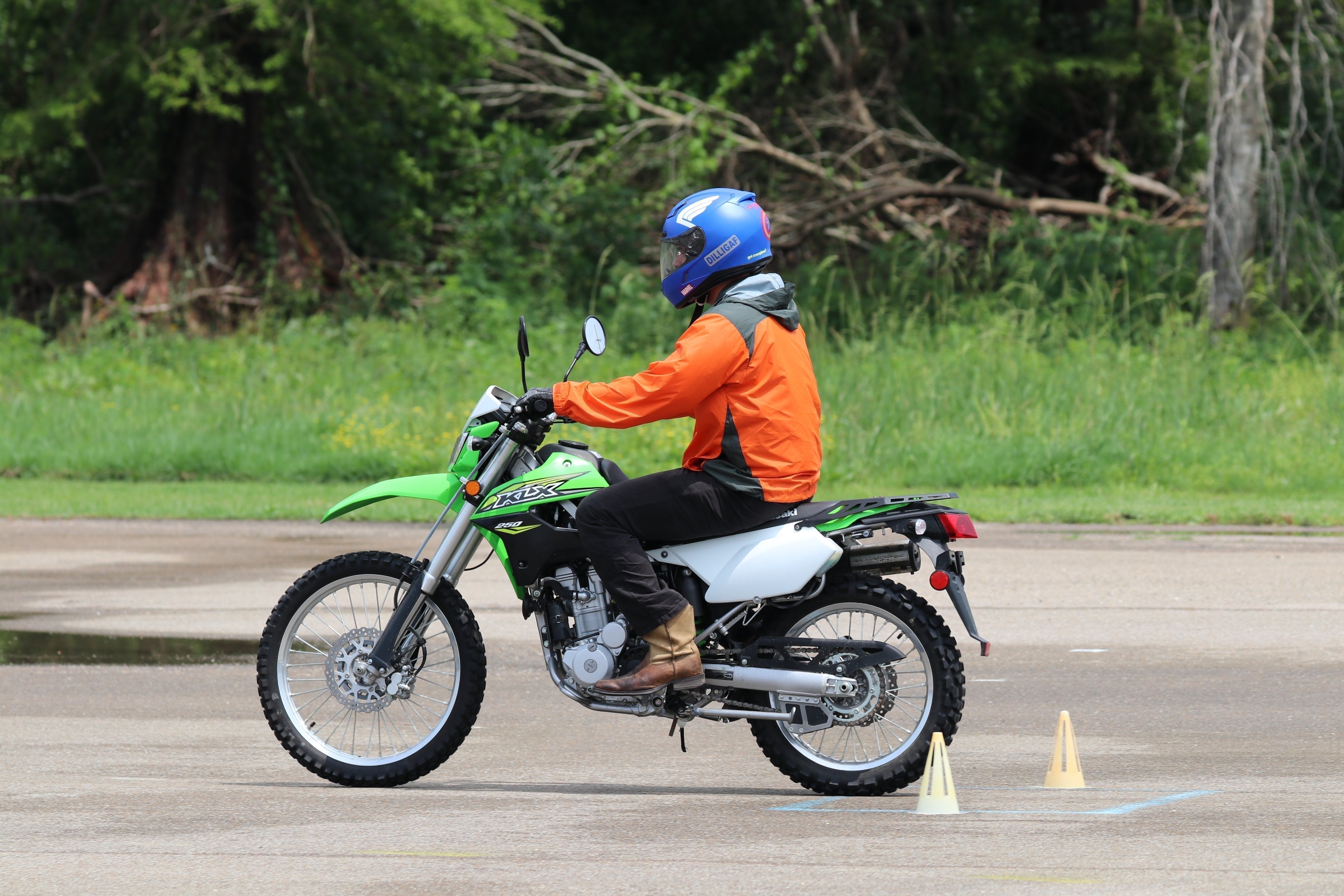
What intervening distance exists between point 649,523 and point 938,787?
1311mm

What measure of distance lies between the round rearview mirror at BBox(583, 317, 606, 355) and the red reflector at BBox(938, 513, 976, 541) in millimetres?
1290

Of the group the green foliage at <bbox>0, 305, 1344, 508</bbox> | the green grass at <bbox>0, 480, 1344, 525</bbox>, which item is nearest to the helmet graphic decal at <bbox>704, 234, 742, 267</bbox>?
the green grass at <bbox>0, 480, 1344, 525</bbox>

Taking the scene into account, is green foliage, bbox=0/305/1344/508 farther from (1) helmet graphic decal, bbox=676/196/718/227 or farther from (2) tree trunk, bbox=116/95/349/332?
(1) helmet graphic decal, bbox=676/196/718/227

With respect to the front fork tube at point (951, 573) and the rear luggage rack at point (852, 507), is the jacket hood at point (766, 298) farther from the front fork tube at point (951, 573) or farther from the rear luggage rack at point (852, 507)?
the front fork tube at point (951, 573)

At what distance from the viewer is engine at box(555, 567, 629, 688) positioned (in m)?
6.37

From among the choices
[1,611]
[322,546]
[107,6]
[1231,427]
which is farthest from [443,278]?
[1,611]

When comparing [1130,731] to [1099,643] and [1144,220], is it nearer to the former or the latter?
[1099,643]

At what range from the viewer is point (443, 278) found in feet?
106

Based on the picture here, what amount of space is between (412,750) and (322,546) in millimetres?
7526

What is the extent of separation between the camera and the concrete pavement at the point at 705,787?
5.21 metres

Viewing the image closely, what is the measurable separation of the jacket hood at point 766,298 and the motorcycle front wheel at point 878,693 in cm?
94

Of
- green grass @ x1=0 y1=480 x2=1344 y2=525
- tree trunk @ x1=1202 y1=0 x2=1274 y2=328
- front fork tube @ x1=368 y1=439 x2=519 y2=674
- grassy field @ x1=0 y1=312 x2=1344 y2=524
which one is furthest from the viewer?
tree trunk @ x1=1202 y1=0 x2=1274 y2=328

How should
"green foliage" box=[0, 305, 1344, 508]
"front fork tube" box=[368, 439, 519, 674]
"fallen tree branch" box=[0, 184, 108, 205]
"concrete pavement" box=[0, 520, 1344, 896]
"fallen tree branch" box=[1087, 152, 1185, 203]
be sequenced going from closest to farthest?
"concrete pavement" box=[0, 520, 1344, 896] → "front fork tube" box=[368, 439, 519, 674] → "green foliage" box=[0, 305, 1344, 508] → "fallen tree branch" box=[1087, 152, 1185, 203] → "fallen tree branch" box=[0, 184, 108, 205]

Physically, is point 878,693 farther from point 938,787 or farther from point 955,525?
point 955,525
